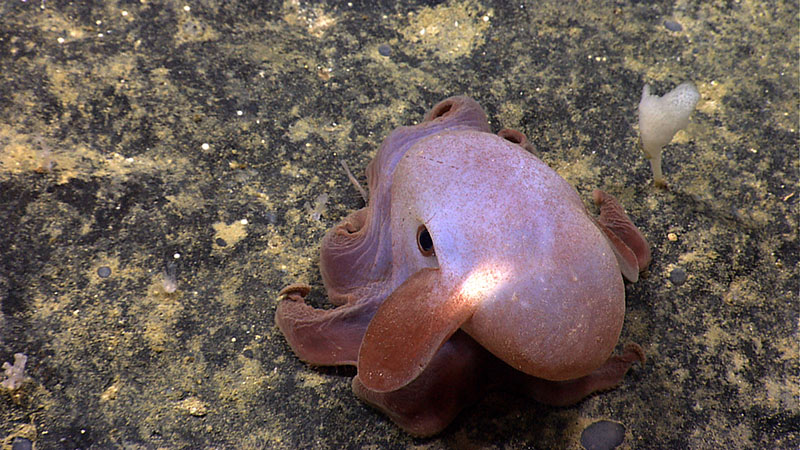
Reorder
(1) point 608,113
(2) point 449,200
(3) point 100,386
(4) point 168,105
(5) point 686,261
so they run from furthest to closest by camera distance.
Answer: (1) point 608,113 → (4) point 168,105 → (5) point 686,261 → (3) point 100,386 → (2) point 449,200

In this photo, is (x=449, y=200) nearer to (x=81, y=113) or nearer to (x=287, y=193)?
(x=287, y=193)

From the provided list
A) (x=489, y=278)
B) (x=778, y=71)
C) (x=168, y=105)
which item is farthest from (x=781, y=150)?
(x=168, y=105)

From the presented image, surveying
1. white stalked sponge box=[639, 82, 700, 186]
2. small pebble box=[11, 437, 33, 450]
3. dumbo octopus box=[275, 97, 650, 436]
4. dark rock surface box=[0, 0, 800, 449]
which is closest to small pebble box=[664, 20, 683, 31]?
dark rock surface box=[0, 0, 800, 449]

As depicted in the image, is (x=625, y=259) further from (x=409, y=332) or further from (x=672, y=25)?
(x=672, y=25)

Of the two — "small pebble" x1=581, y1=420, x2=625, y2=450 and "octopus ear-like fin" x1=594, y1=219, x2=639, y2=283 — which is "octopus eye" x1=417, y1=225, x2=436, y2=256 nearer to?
"octopus ear-like fin" x1=594, y1=219, x2=639, y2=283

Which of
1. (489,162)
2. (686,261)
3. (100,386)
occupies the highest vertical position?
(489,162)

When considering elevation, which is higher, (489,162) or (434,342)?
(489,162)
